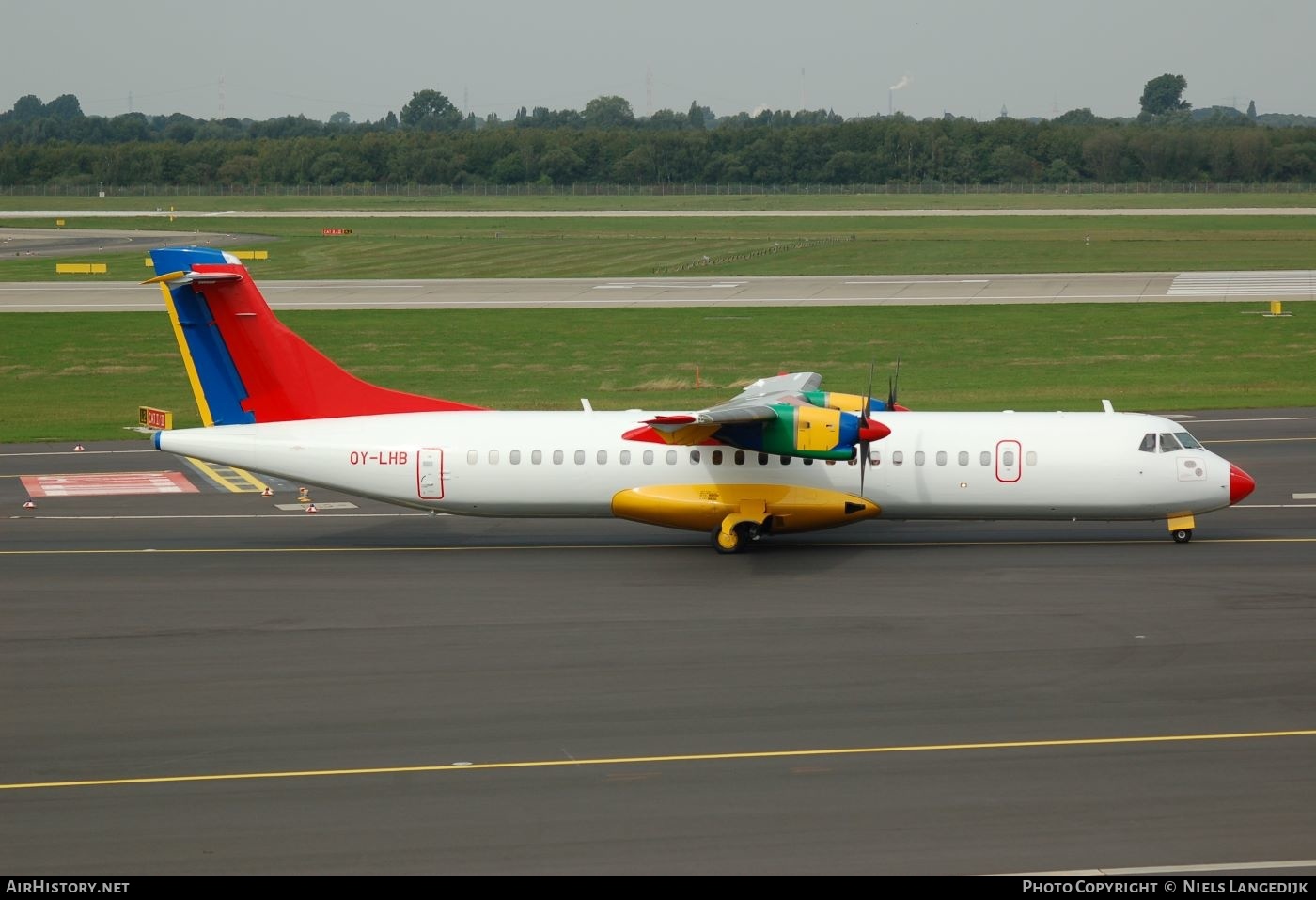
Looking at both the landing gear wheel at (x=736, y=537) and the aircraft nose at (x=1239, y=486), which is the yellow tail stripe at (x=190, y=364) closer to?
the landing gear wheel at (x=736, y=537)

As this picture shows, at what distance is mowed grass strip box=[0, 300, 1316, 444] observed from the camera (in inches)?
1704

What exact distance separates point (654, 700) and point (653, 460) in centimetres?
893

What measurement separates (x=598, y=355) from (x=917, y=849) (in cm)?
3969

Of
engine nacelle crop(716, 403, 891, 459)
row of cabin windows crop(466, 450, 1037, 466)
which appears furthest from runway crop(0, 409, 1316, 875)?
engine nacelle crop(716, 403, 891, 459)

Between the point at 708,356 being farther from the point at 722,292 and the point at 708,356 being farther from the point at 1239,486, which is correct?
the point at 1239,486

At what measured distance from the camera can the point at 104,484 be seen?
3259cm

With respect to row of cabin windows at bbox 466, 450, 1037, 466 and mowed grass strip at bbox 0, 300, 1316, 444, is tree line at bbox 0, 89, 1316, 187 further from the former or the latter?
row of cabin windows at bbox 466, 450, 1037, 466

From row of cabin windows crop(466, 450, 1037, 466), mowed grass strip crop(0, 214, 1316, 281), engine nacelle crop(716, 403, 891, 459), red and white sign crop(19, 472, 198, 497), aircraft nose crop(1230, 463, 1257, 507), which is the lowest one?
red and white sign crop(19, 472, 198, 497)

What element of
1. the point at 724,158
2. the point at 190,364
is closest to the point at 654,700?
the point at 190,364

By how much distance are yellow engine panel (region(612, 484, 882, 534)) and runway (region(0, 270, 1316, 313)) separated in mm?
37964

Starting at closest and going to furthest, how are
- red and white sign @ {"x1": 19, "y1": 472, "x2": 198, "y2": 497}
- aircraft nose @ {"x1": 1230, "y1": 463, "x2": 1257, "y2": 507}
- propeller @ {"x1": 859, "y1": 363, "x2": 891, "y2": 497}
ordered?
propeller @ {"x1": 859, "y1": 363, "x2": 891, "y2": 497} < aircraft nose @ {"x1": 1230, "y1": 463, "x2": 1257, "y2": 507} < red and white sign @ {"x1": 19, "y1": 472, "x2": 198, "y2": 497}

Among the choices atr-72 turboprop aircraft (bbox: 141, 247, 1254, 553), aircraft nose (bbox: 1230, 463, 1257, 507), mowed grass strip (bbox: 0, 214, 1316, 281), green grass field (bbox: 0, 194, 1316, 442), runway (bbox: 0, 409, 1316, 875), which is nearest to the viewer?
runway (bbox: 0, 409, 1316, 875)

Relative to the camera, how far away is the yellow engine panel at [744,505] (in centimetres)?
2566
